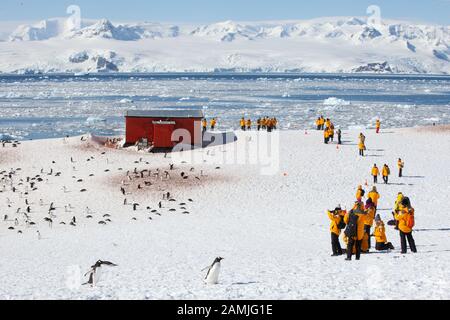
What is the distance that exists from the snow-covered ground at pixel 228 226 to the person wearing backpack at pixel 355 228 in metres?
0.46

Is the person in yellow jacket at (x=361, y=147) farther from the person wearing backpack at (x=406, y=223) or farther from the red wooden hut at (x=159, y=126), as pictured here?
the person wearing backpack at (x=406, y=223)

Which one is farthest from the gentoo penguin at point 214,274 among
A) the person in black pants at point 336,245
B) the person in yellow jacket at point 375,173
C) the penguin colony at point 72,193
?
the person in yellow jacket at point 375,173

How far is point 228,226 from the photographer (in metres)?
22.8

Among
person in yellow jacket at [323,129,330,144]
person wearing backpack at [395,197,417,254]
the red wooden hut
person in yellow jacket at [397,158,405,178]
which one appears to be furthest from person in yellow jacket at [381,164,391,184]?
the red wooden hut

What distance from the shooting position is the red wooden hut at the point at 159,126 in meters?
38.8

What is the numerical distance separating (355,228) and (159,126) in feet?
82.0

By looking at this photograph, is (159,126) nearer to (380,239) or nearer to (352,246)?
(380,239)

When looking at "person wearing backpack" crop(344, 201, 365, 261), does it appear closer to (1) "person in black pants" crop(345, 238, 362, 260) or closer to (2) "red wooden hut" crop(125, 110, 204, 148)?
(1) "person in black pants" crop(345, 238, 362, 260)

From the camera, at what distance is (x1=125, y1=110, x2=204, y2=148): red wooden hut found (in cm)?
3881

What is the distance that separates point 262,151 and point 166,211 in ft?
41.2

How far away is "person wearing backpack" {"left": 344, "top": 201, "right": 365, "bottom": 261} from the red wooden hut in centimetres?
2433

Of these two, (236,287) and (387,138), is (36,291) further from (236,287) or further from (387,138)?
(387,138)
